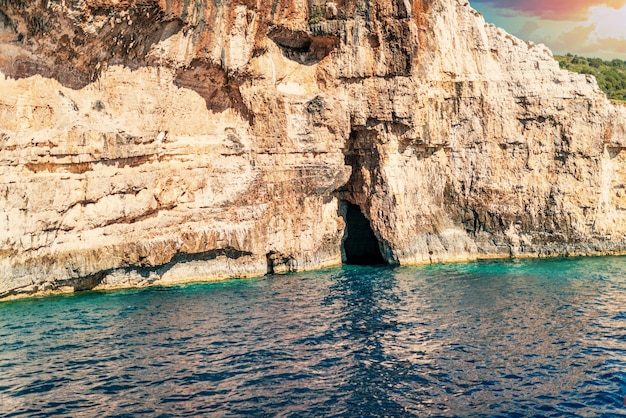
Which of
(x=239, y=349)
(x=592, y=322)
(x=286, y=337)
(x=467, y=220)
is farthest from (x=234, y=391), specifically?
(x=467, y=220)

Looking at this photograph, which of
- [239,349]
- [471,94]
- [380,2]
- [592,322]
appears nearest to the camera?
[239,349]

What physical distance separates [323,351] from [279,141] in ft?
48.8

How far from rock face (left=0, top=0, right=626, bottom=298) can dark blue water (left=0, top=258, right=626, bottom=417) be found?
3108 millimetres

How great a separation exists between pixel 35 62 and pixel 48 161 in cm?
368

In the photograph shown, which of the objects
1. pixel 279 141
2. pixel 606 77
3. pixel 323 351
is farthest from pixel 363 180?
pixel 606 77

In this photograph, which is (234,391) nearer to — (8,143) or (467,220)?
(8,143)

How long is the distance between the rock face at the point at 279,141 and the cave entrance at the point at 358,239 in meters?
2.88

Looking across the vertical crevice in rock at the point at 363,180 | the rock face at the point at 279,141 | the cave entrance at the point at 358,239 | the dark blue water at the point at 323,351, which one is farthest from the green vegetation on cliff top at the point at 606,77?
the dark blue water at the point at 323,351

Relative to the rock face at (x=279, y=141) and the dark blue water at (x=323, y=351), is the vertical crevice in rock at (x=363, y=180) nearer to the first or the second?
the rock face at (x=279, y=141)

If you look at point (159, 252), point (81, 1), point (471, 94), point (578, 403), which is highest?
point (81, 1)

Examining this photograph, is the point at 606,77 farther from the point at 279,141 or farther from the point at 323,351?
the point at 323,351

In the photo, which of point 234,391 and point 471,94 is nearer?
point 234,391

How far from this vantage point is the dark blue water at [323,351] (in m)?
12.1

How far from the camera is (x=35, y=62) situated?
21969mm
